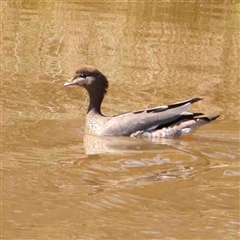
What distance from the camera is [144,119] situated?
1089 centimetres

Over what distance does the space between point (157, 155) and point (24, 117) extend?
193 centimetres

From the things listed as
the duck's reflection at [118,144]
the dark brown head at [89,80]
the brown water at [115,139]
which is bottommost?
the duck's reflection at [118,144]

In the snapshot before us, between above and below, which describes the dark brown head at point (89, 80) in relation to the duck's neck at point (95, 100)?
above

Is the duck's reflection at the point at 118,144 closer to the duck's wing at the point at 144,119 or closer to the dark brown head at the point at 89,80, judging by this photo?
the duck's wing at the point at 144,119

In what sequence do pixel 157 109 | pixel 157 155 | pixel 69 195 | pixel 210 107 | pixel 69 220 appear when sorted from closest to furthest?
pixel 69 220, pixel 69 195, pixel 157 155, pixel 157 109, pixel 210 107

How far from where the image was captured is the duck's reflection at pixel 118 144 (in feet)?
33.5

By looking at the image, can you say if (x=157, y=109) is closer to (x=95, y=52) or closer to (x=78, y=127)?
(x=78, y=127)

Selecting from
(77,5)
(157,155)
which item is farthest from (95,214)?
Result: (77,5)

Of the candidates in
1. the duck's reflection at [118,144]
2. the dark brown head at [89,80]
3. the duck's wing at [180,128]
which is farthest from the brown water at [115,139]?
the dark brown head at [89,80]

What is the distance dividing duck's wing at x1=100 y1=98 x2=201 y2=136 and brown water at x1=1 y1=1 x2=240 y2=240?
21 cm

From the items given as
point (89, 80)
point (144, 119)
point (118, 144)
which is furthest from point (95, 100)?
point (118, 144)

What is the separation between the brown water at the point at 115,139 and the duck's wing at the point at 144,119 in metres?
0.21

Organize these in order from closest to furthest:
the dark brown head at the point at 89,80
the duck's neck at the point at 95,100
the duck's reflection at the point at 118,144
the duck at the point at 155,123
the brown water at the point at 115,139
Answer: the brown water at the point at 115,139 < the duck's reflection at the point at 118,144 < the duck at the point at 155,123 < the duck's neck at the point at 95,100 < the dark brown head at the point at 89,80

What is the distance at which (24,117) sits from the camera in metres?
11.2
